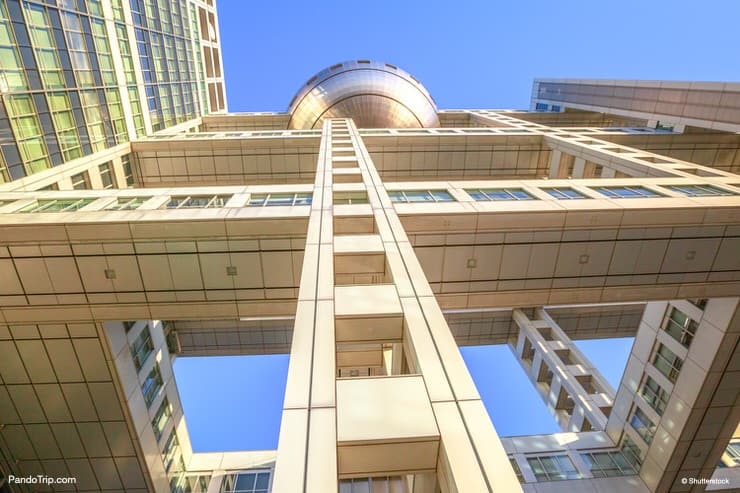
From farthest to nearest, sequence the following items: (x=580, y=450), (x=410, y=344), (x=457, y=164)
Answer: (x=457, y=164), (x=580, y=450), (x=410, y=344)

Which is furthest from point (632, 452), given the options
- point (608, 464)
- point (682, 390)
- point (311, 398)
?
point (311, 398)

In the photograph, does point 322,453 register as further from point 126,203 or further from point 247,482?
point 247,482

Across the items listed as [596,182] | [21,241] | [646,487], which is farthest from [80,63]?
[646,487]

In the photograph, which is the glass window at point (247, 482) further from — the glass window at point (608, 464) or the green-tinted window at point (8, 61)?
the green-tinted window at point (8, 61)

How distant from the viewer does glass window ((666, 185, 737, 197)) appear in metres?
14.0

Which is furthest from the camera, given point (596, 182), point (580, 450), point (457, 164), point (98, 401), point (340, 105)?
point (340, 105)

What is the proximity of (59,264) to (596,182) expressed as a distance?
21.9 metres

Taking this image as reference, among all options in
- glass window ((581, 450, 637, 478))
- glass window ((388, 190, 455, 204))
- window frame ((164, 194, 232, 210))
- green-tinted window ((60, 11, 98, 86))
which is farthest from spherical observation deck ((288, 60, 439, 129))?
glass window ((581, 450, 637, 478))

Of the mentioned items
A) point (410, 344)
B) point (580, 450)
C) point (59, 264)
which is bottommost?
point (580, 450)

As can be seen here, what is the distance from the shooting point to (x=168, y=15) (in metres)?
33.4

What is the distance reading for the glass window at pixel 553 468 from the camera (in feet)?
60.3

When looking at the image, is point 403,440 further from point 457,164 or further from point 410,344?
point 457,164

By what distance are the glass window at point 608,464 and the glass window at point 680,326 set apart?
7.15m

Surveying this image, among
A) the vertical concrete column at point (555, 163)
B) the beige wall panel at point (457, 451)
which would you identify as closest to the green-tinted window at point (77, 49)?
A: the beige wall panel at point (457, 451)
